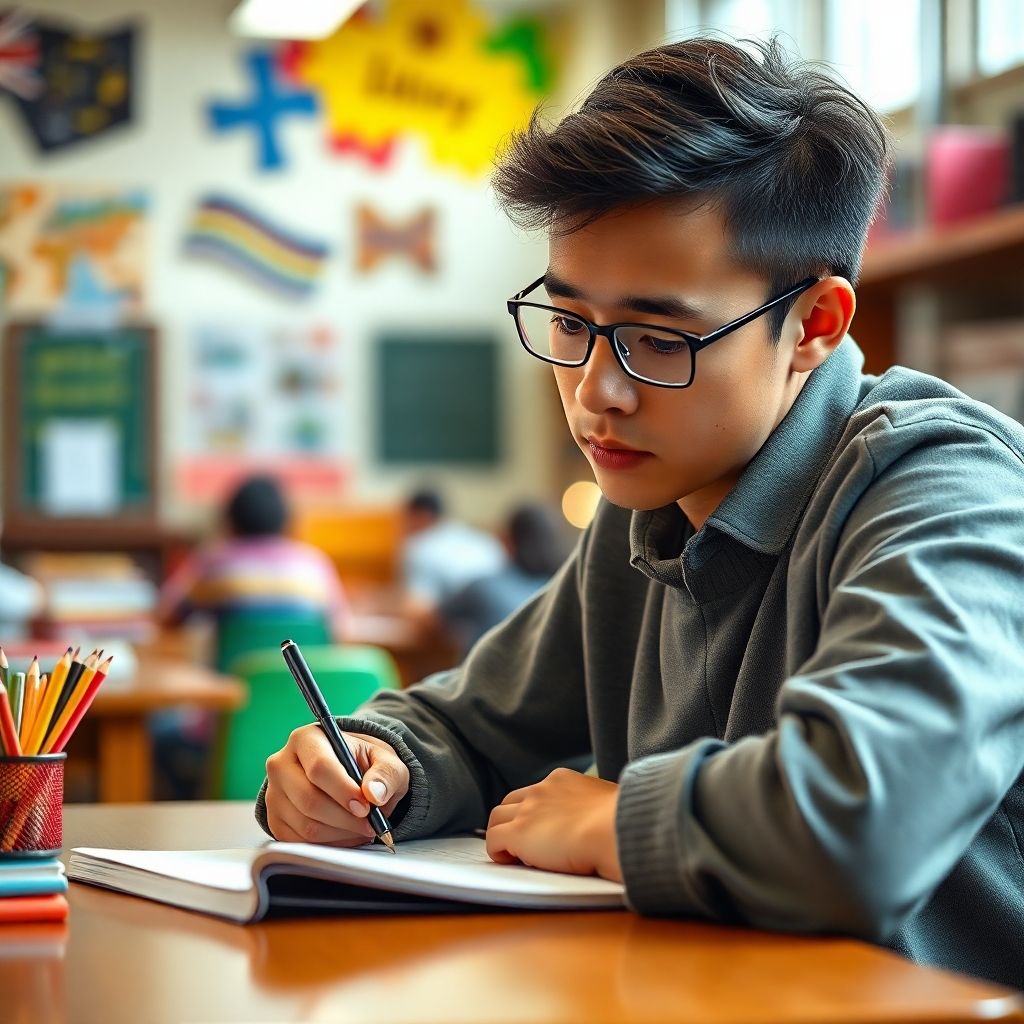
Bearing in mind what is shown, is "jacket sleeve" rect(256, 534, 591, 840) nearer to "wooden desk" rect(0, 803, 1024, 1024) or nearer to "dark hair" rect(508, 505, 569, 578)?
"wooden desk" rect(0, 803, 1024, 1024)

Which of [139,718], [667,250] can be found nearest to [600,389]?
[667,250]

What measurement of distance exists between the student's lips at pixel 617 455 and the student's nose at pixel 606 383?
0.04m

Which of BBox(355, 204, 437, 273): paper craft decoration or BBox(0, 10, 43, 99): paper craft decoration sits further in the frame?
BBox(355, 204, 437, 273): paper craft decoration

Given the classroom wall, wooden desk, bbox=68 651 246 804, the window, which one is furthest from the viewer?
the classroom wall

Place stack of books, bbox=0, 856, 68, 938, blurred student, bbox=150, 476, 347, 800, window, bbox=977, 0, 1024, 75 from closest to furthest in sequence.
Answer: stack of books, bbox=0, 856, 68, 938, blurred student, bbox=150, 476, 347, 800, window, bbox=977, 0, 1024, 75

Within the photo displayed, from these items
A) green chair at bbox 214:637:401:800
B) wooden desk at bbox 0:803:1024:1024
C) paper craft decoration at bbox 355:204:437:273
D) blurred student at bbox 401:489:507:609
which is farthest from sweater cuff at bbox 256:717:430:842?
paper craft decoration at bbox 355:204:437:273

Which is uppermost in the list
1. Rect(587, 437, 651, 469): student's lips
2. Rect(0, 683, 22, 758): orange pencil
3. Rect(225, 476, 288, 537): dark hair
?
Rect(587, 437, 651, 469): student's lips

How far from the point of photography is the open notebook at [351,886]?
0.94 m

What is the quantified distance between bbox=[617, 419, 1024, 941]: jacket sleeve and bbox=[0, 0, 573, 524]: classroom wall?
6.31 m

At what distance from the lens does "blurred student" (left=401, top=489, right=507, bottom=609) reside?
6363mm

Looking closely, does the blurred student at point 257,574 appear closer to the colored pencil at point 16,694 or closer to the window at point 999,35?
the window at point 999,35

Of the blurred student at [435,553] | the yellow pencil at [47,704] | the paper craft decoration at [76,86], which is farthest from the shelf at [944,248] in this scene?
the paper craft decoration at [76,86]

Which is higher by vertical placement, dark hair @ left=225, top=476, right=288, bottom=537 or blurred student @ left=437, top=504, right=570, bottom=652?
dark hair @ left=225, top=476, right=288, bottom=537

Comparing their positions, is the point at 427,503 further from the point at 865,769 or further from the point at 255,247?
the point at 865,769
